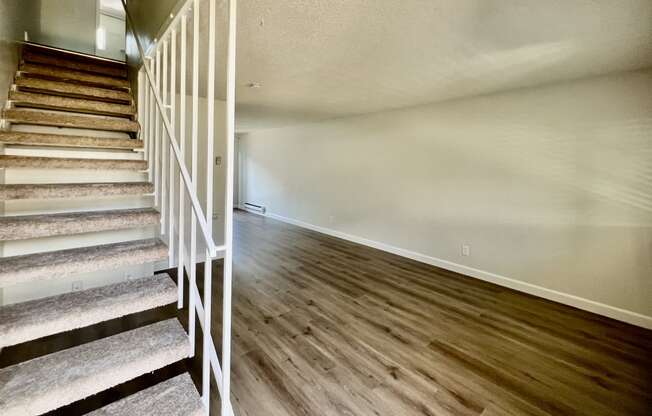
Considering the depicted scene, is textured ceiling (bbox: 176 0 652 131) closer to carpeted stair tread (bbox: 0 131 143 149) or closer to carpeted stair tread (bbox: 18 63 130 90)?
carpeted stair tread (bbox: 0 131 143 149)

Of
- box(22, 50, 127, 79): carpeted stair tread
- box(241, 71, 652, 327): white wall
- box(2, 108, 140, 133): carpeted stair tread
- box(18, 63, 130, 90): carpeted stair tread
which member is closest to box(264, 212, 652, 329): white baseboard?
box(241, 71, 652, 327): white wall

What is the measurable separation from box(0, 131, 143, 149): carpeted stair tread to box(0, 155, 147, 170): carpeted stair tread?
0.28 meters

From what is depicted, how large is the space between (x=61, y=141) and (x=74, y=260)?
53.4 inches

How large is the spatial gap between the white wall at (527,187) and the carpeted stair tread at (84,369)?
348 centimetres

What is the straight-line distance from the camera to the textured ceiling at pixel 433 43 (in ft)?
5.51

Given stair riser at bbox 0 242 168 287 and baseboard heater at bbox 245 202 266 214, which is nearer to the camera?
stair riser at bbox 0 242 168 287

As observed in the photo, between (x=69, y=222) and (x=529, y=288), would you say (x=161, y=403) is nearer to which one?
(x=69, y=222)

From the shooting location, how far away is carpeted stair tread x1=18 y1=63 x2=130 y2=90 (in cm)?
308

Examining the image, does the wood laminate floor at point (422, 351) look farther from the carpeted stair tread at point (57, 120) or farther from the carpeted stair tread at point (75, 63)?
the carpeted stair tread at point (75, 63)

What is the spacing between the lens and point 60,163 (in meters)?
2.10

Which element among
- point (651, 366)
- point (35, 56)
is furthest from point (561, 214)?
point (35, 56)

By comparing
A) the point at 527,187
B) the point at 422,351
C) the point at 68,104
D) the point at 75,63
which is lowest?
the point at 422,351

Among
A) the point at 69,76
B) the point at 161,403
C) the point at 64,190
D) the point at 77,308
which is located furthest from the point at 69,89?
the point at 161,403

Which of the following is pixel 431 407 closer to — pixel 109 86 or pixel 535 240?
pixel 535 240
